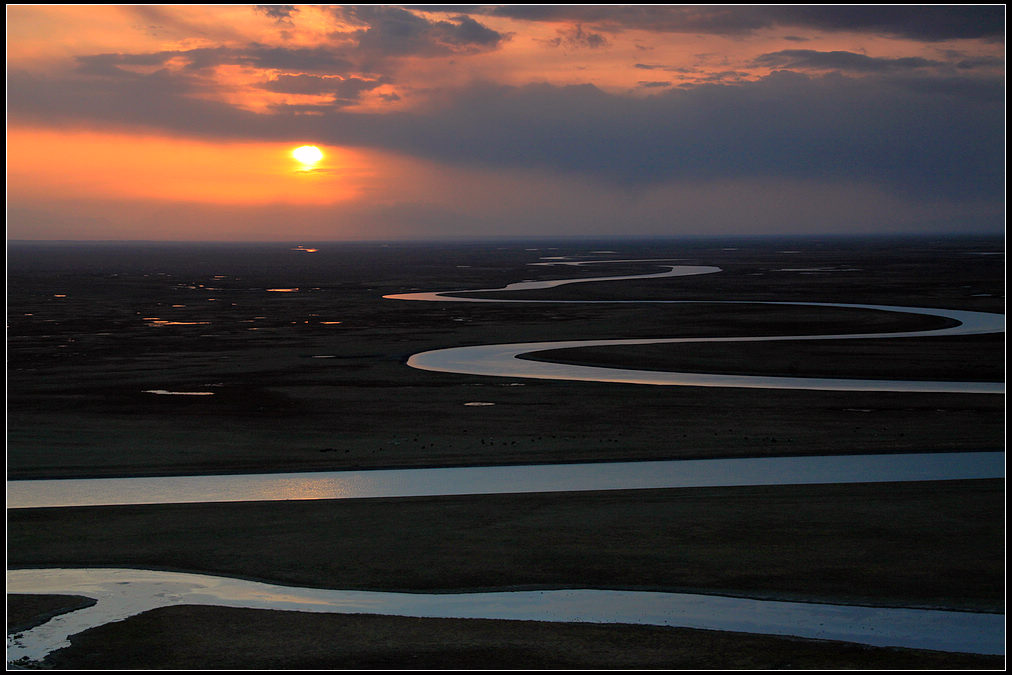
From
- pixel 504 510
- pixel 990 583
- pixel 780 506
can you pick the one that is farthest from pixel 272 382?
pixel 990 583

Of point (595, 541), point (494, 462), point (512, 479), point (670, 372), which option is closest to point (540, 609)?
point (595, 541)

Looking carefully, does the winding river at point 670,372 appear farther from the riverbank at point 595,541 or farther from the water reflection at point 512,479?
the riverbank at point 595,541

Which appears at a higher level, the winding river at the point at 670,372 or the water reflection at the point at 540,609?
the winding river at the point at 670,372

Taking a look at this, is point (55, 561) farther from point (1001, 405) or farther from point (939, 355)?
point (939, 355)

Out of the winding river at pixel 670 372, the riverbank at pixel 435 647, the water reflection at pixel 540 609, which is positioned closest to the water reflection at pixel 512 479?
the water reflection at pixel 540 609

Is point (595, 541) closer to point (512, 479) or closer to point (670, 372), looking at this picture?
point (512, 479)

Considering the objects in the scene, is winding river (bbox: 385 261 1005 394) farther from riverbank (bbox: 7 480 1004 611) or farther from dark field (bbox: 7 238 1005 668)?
riverbank (bbox: 7 480 1004 611)

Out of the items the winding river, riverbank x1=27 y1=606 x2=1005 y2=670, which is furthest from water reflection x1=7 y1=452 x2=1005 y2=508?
the winding river

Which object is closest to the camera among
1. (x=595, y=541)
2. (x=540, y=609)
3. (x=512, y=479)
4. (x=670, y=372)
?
(x=540, y=609)
